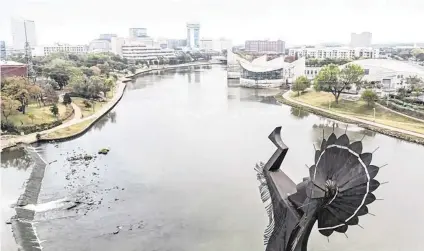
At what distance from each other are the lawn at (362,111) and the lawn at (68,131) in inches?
379

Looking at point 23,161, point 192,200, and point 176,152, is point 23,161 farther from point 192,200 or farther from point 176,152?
point 192,200

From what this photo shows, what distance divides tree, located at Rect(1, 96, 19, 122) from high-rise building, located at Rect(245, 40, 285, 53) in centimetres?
5103

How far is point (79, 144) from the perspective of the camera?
38.3ft

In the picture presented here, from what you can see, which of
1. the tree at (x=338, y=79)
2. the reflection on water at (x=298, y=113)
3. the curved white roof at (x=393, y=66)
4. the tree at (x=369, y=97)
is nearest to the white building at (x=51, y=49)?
the curved white roof at (x=393, y=66)

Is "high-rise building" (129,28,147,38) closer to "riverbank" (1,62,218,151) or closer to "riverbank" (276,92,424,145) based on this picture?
"riverbank" (276,92,424,145)

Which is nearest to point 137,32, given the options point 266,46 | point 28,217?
point 266,46

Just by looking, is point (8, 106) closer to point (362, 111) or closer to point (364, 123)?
point (364, 123)

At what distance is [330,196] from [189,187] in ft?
17.0

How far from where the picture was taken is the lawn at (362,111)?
13544 mm

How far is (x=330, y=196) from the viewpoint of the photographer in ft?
10.8

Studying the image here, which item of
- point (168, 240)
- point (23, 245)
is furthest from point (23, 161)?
point (168, 240)

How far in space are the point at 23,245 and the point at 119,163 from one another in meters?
4.01

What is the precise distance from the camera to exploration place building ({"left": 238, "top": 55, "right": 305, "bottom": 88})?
26.0 m

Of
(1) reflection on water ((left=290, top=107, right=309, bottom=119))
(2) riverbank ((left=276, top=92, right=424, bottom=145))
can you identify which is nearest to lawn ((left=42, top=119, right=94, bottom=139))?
(1) reflection on water ((left=290, top=107, right=309, bottom=119))
